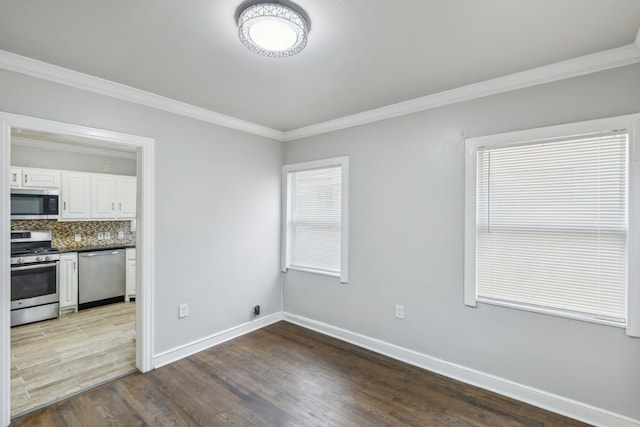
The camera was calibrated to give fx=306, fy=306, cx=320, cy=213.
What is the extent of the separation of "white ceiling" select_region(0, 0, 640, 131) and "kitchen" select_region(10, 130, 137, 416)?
204cm

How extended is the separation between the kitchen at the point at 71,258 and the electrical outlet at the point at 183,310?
0.59 metres

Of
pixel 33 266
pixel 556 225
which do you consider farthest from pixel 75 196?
pixel 556 225

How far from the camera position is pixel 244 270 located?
3682mm

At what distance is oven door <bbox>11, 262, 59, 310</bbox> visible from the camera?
387 centimetres

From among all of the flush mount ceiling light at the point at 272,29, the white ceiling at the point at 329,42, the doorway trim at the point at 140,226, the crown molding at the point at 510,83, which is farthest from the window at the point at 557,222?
the doorway trim at the point at 140,226

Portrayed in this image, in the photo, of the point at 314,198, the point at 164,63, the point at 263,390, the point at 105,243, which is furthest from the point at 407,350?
the point at 105,243

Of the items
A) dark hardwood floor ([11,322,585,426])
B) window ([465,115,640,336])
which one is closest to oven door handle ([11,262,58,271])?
dark hardwood floor ([11,322,585,426])

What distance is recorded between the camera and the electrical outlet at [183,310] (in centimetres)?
306

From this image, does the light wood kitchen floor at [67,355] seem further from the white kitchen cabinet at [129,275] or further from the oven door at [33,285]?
the white kitchen cabinet at [129,275]

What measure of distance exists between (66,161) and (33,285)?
6.20ft

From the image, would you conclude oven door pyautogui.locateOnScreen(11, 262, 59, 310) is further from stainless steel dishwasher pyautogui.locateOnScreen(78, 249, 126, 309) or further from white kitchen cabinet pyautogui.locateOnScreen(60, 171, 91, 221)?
white kitchen cabinet pyautogui.locateOnScreen(60, 171, 91, 221)

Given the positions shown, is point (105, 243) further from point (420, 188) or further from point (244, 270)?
point (420, 188)

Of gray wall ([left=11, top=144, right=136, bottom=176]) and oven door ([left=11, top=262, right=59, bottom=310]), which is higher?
gray wall ([left=11, top=144, right=136, bottom=176])

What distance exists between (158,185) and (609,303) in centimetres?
368
